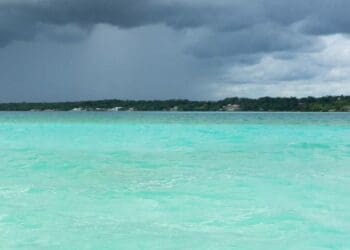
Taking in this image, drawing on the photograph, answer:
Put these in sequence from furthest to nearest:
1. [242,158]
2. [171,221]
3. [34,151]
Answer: [34,151] < [242,158] < [171,221]

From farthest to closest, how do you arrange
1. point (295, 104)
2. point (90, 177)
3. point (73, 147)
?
point (295, 104) → point (73, 147) → point (90, 177)

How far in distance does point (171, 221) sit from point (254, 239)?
1.33m

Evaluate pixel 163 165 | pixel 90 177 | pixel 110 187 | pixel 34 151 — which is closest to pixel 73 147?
pixel 34 151

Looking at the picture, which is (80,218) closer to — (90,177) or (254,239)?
(254,239)

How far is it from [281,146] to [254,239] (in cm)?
1462

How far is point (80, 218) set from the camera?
24.0 feet

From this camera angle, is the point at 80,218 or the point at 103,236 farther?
Answer: the point at 80,218

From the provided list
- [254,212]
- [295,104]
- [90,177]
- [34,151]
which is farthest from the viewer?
[295,104]

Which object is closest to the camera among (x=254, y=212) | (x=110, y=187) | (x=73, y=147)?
(x=254, y=212)

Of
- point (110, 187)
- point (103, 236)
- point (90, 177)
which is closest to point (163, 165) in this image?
point (90, 177)

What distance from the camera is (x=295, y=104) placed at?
111 meters

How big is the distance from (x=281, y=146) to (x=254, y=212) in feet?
43.0

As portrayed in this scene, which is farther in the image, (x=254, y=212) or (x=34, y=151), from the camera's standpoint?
(x=34, y=151)

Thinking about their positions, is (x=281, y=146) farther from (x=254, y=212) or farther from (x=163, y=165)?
(x=254, y=212)
